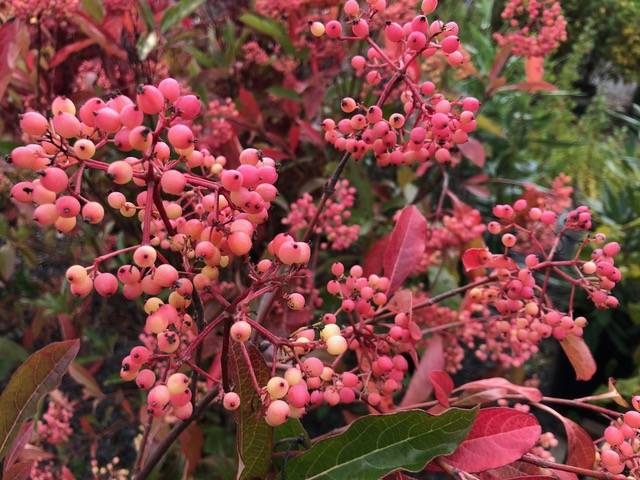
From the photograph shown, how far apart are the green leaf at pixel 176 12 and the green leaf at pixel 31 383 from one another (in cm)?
94

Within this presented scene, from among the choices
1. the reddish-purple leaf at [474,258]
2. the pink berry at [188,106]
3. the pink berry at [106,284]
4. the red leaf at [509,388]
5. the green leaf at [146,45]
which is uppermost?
the pink berry at [188,106]

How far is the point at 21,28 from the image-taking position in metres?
1.00

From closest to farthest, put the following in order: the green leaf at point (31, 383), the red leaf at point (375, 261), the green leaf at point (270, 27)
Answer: the green leaf at point (31, 383) < the red leaf at point (375, 261) < the green leaf at point (270, 27)

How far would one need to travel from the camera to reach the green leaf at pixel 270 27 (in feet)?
4.42

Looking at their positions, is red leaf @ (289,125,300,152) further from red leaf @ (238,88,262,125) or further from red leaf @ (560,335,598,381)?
red leaf @ (560,335,598,381)

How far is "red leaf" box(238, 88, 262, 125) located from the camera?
4.29ft

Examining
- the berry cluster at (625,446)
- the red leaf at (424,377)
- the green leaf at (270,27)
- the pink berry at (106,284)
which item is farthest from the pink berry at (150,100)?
the green leaf at (270,27)

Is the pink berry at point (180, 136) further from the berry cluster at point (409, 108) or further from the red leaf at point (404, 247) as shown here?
the red leaf at point (404, 247)

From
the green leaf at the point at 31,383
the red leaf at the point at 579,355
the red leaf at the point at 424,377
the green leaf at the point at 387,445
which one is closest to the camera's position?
the green leaf at the point at 387,445

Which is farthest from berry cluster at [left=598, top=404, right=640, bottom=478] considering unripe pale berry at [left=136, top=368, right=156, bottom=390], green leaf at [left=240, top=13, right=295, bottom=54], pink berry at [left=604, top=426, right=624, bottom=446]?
green leaf at [left=240, top=13, right=295, bottom=54]

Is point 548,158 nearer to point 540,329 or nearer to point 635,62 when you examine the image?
point 540,329

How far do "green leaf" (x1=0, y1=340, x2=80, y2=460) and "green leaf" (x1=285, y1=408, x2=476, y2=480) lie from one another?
0.90 feet

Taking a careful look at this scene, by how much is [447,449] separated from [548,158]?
2.02 m

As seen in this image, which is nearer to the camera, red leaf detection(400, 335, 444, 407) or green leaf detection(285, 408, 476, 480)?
green leaf detection(285, 408, 476, 480)
